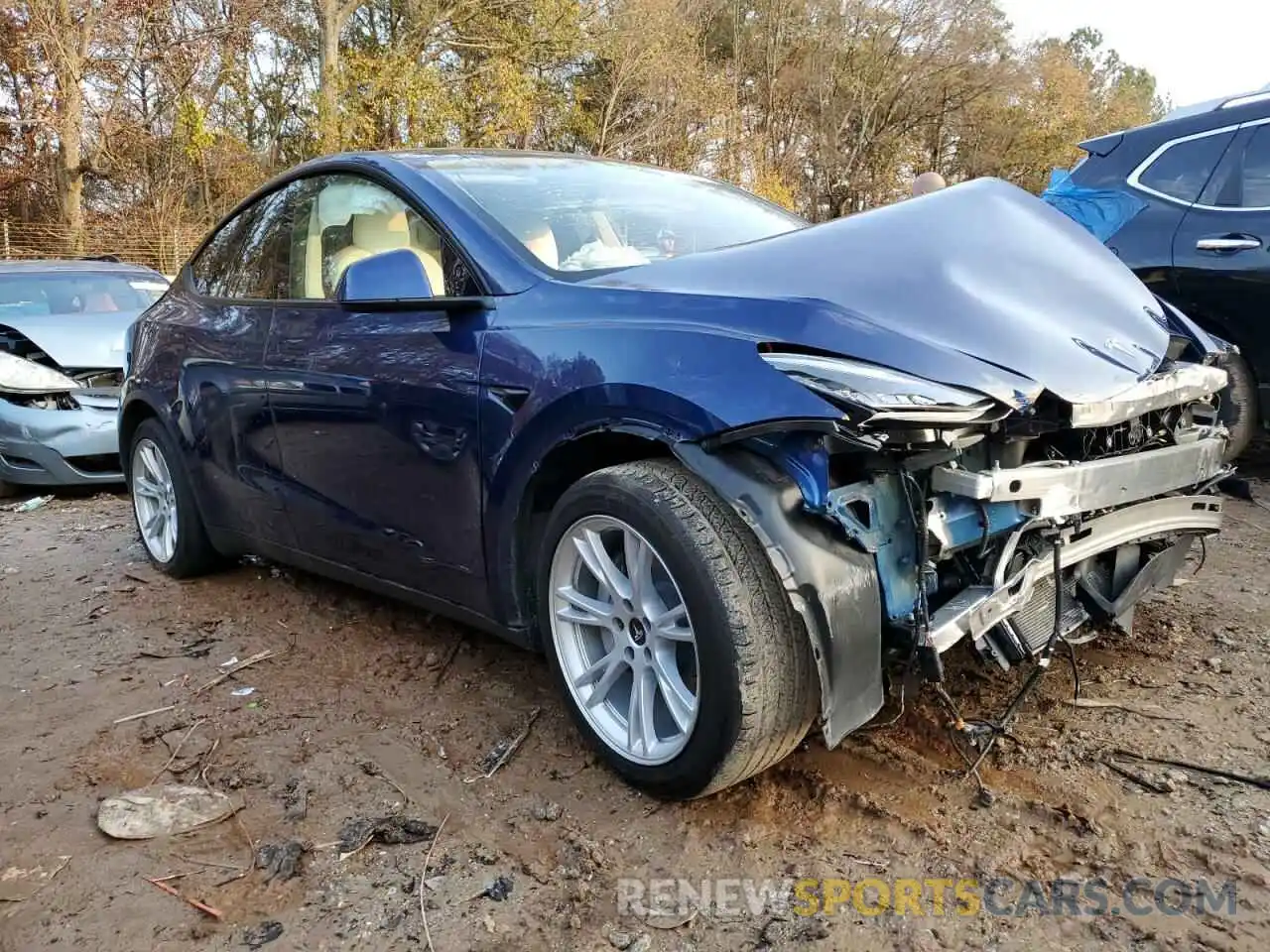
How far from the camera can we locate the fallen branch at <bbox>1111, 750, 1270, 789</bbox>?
228cm

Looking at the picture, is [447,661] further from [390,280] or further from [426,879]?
[390,280]

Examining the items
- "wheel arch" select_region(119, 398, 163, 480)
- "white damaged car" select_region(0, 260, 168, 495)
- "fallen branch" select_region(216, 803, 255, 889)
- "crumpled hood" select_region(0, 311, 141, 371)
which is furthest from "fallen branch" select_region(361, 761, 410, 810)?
"crumpled hood" select_region(0, 311, 141, 371)

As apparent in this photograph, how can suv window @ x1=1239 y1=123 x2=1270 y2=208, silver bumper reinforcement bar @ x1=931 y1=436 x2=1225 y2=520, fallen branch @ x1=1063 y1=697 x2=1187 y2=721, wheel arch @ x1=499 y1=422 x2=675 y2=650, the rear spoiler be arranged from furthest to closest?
1. the rear spoiler
2. suv window @ x1=1239 y1=123 x2=1270 y2=208
3. fallen branch @ x1=1063 y1=697 x2=1187 y2=721
4. wheel arch @ x1=499 y1=422 x2=675 y2=650
5. silver bumper reinforcement bar @ x1=931 y1=436 x2=1225 y2=520

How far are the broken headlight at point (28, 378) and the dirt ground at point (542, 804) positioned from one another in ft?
10.7

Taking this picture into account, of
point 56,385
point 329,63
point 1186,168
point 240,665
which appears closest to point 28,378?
point 56,385

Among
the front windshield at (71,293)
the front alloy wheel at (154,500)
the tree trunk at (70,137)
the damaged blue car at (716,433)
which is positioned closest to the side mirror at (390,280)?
the damaged blue car at (716,433)

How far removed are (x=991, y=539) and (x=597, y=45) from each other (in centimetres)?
2132

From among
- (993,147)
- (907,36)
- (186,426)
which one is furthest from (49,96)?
(993,147)

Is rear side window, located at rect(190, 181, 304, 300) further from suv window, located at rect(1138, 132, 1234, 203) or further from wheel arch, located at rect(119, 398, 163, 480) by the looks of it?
suv window, located at rect(1138, 132, 1234, 203)

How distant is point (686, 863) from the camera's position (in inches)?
82.0

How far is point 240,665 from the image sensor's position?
130 inches

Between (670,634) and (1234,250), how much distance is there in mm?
4068

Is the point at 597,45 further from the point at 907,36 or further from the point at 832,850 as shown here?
the point at 832,850

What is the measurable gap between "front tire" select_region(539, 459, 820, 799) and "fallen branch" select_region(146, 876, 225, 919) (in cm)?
90
